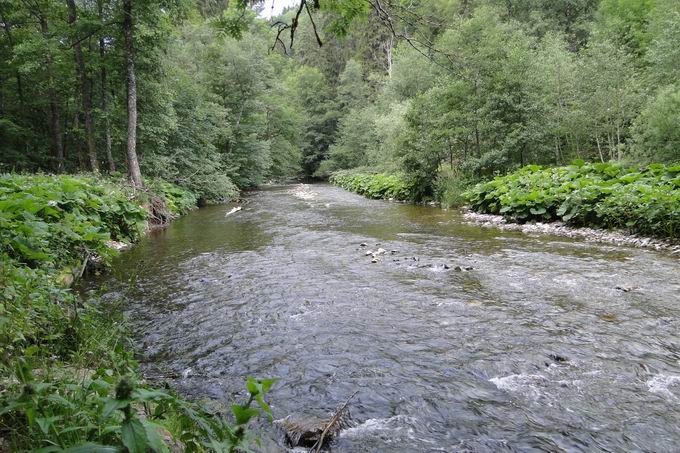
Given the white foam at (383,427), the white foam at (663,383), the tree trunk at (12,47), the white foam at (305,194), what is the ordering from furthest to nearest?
the white foam at (305,194), the tree trunk at (12,47), the white foam at (663,383), the white foam at (383,427)

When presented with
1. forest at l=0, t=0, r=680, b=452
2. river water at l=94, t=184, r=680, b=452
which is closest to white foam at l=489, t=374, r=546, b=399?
river water at l=94, t=184, r=680, b=452

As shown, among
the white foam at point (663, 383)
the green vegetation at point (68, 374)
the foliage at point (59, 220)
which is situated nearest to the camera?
the green vegetation at point (68, 374)

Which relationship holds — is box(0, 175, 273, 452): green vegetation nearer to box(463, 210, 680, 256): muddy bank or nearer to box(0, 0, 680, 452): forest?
box(0, 0, 680, 452): forest

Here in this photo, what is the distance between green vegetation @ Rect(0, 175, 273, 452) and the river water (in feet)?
2.11

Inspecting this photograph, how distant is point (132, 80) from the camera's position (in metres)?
14.8

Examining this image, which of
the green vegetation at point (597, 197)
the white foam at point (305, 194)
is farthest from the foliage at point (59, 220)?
the white foam at point (305, 194)

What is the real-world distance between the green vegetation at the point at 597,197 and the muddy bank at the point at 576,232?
0.76ft

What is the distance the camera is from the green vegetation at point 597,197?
29.2 ft

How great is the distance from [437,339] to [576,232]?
7476mm

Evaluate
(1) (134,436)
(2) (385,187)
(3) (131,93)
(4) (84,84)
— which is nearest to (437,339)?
(1) (134,436)

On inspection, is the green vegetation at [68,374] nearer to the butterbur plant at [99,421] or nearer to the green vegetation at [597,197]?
the butterbur plant at [99,421]

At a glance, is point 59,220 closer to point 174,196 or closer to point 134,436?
point 134,436

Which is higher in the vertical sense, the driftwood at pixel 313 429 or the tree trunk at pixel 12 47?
the tree trunk at pixel 12 47

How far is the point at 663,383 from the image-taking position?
138 inches
